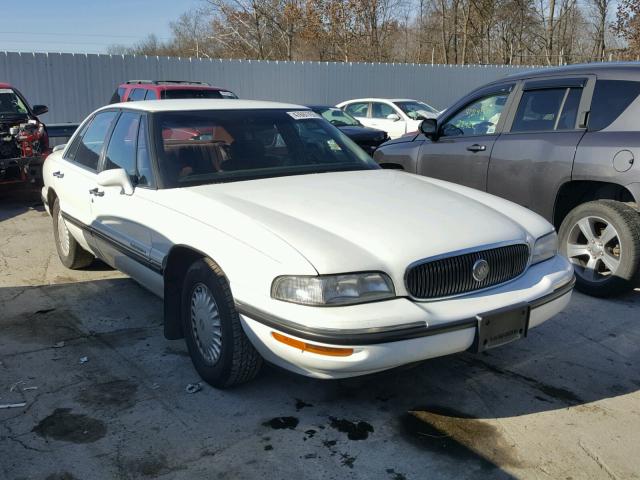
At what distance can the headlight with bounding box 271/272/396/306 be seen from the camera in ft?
9.37

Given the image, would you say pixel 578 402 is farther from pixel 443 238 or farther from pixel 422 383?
pixel 443 238

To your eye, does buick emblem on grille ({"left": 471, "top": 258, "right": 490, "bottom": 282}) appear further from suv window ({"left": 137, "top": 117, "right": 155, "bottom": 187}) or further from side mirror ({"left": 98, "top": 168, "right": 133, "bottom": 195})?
side mirror ({"left": 98, "top": 168, "right": 133, "bottom": 195})

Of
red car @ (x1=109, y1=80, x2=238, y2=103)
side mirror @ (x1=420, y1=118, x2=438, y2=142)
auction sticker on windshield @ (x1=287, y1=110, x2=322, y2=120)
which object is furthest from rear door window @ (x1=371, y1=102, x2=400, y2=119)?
auction sticker on windshield @ (x1=287, y1=110, x2=322, y2=120)

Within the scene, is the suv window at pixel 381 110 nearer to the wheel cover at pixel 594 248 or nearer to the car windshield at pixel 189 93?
the car windshield at pixel 189 93

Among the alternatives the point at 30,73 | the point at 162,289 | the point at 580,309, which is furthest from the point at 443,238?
the point at 30,73

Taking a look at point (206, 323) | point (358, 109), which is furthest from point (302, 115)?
point (358, 109)

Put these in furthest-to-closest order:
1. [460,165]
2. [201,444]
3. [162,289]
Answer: [460,165]
[162,289]
[201,444]

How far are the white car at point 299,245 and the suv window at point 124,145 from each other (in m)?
0.02

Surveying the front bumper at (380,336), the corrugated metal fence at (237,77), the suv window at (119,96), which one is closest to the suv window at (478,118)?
the front bumper at (380,336)

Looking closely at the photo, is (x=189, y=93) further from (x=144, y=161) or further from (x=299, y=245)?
(x=299, y=245)

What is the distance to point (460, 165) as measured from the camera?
243 inches

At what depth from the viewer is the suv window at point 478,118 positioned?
602 centimetres

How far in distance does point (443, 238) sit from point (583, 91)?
2.96 metres

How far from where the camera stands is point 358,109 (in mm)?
16734
